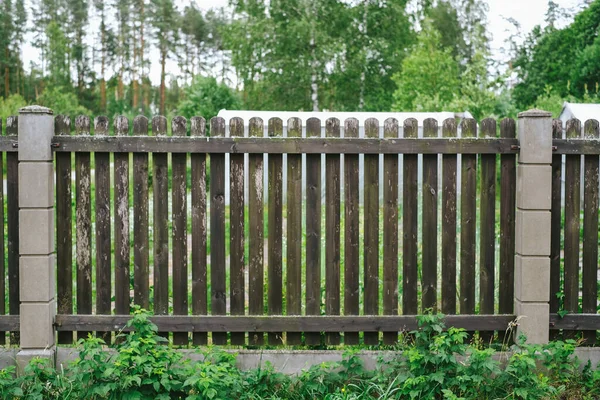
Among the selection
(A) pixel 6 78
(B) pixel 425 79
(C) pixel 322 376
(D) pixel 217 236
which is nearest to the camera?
(C) pixel 322 376

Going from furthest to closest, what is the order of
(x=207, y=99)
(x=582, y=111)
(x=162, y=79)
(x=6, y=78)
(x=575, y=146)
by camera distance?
(x=162, y=79)
(x=6, y=78)
(x=207, y=99)
(x=582, y=111)
(x=575, y=146)

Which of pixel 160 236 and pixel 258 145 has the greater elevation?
pixel 258 145

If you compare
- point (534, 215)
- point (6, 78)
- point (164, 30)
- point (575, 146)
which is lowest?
point (534, 215)

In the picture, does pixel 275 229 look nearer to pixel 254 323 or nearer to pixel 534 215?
pixel 254 323

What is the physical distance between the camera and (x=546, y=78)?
103 ft

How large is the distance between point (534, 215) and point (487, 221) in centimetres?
33

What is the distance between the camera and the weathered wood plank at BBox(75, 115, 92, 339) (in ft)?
15.0

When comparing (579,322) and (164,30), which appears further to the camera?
(164,30)

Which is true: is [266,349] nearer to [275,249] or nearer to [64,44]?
[275,249]

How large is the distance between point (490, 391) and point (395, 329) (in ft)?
2.52

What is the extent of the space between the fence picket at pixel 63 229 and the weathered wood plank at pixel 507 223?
121 inches

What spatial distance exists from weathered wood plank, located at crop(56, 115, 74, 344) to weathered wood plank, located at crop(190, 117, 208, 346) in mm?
718

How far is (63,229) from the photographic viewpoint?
15.1 ft

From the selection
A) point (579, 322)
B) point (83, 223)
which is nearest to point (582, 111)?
point (579, 322)
